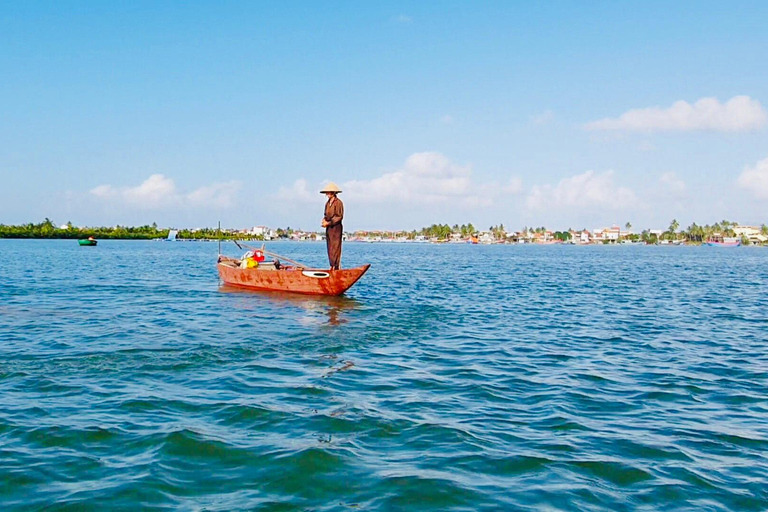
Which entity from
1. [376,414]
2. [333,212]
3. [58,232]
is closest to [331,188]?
[333,212]

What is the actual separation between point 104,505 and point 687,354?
11.9m

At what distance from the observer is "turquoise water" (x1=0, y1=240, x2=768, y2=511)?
18.9ft

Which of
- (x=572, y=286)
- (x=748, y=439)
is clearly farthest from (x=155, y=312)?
(x=572, y=286)

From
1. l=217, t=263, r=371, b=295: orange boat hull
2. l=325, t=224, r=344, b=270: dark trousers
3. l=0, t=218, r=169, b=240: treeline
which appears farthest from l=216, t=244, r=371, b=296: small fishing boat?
l=0, t=218, r=169, b=240: treeline

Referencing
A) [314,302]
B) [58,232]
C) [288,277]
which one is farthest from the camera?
[58,232]

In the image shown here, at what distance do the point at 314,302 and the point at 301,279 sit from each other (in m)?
1.93

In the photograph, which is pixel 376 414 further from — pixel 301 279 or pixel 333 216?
pixel 301 279

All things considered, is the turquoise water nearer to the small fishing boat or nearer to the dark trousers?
the small fishing boat

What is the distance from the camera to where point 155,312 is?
61.3ft

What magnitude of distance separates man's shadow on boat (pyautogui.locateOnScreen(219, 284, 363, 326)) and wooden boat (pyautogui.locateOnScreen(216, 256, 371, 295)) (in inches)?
9.8

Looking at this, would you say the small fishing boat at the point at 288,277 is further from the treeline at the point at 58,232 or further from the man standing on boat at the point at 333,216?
the treeline at the point at 58,232

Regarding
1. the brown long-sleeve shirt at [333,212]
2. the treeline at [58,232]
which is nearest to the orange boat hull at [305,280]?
the brown long-sleeve shirt at [333,212]

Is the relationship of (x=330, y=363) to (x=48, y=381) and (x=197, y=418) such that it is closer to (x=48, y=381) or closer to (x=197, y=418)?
(x=197, y=418)

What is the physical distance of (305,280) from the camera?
23672 mm
